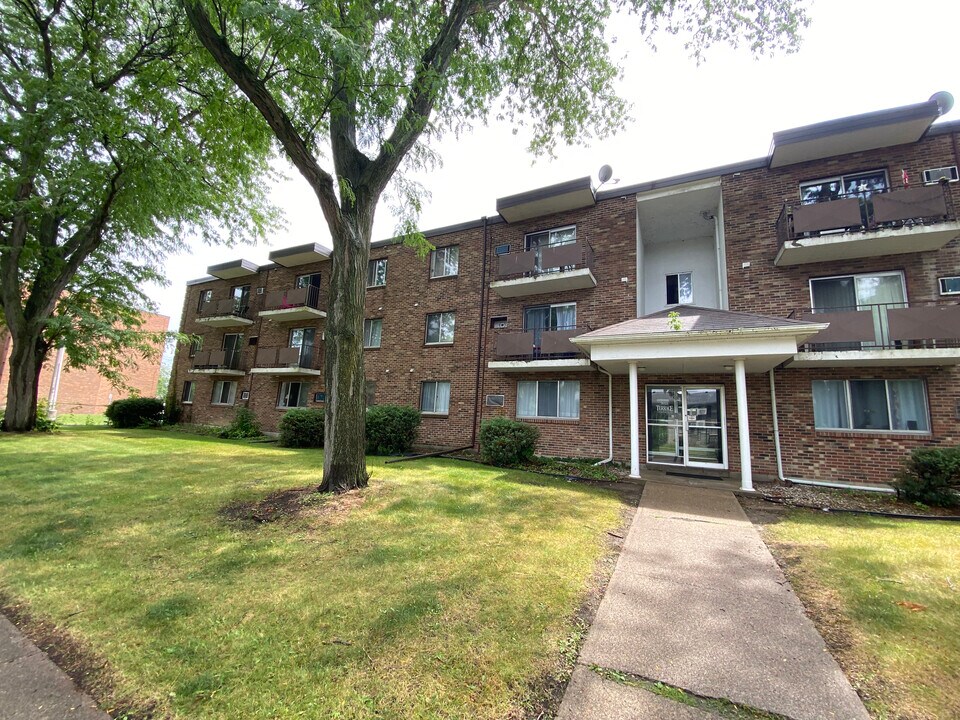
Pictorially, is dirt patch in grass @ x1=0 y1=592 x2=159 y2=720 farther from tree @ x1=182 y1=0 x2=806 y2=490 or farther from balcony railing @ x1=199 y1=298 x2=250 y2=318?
balcony railing @ x1=199 y1=298 x2=250 y2=318

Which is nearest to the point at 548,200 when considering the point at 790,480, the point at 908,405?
the point at 790,480

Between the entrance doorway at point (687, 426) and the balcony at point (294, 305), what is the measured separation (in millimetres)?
13746

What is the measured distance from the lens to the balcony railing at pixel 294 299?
17625 millimetres

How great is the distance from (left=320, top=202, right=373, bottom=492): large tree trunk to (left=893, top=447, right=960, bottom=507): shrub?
396 inches

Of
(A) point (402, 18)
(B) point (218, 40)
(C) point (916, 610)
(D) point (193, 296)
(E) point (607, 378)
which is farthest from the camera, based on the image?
(D) point (193, 296)


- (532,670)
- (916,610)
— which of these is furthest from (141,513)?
(916,610)

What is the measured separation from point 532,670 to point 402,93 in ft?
24.5

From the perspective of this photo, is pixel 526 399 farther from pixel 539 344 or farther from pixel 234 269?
pixel 234 269

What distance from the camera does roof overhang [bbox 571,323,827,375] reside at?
26.1 feet

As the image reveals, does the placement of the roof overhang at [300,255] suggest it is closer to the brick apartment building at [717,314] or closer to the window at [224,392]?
the brick apartment building at [717,314]

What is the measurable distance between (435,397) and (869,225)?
1263 centimetres

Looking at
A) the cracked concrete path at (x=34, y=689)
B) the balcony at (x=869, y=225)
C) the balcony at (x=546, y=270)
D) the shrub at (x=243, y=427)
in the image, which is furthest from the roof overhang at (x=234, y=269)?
the balcony at (x=869, y=225)

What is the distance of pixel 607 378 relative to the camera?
11617mm

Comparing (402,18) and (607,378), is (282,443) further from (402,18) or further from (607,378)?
(402,18)
